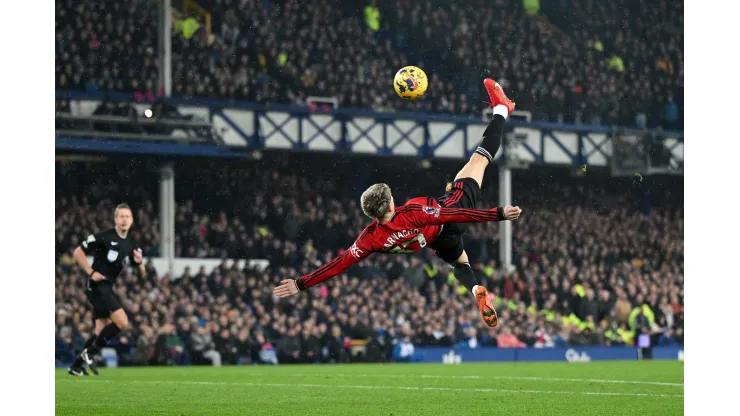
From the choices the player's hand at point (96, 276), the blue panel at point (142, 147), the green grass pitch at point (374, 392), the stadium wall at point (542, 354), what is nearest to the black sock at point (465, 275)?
the green grass pitch at point (374, 392)

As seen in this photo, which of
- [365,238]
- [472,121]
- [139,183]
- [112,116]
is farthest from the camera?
[472,121]

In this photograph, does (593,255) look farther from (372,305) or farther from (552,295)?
(372,305)

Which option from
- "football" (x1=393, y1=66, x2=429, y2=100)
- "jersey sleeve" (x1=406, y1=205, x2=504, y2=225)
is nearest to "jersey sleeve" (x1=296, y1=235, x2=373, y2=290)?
"jersey sleeve" (x1=406, y1=205, x2=504, y2=225)

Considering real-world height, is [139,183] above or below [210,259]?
above

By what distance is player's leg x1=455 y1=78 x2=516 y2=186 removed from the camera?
9.84 meters

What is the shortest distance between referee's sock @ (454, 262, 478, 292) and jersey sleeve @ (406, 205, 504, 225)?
1.25m

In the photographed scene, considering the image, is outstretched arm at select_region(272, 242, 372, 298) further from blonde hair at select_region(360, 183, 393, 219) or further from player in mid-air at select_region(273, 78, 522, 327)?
blonde hair at select_region(360, 183, 393, 219)

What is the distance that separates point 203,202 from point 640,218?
428 inches

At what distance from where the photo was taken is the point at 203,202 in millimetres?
23172

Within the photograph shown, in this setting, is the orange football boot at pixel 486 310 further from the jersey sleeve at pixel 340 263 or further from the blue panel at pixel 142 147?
the blue panel at pixel 142 147

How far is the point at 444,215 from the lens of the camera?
8.82m

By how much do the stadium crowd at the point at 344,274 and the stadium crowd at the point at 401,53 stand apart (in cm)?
181
